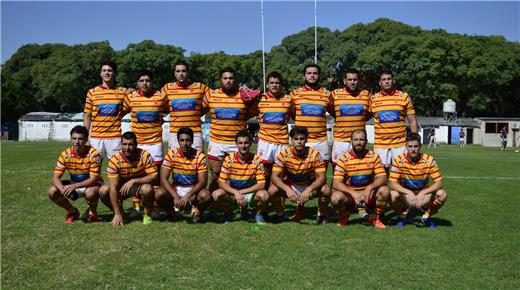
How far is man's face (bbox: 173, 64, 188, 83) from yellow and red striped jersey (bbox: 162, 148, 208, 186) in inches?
43.3

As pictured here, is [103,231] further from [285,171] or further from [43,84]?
[43,84]

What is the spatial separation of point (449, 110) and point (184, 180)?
40.1 m

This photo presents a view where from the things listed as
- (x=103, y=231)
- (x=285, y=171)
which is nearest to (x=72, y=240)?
(x=103, y=231)

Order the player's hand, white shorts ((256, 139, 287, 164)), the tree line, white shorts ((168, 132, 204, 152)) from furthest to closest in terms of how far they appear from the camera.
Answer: the tree line → white shorts ((168, 132, 204, 152)) → white shorts ((256, 139, 287, 164)) → the player's hand

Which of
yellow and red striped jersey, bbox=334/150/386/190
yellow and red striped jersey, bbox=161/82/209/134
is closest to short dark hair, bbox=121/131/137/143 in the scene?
yellow and red striped jersey, bbox=161/82/209/134

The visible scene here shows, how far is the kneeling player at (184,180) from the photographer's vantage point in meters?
6.23

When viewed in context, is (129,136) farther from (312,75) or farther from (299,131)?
(312,75)

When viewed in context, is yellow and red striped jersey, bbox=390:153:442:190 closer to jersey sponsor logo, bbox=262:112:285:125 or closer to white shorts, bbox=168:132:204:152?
jersey sponsor logo, bbox=262:112:285:125

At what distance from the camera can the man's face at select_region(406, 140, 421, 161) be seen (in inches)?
244

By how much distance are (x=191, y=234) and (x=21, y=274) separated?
6.36 ft

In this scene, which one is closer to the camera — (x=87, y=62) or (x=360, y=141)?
(x=360, y=141)

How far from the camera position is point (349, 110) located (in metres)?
6.72

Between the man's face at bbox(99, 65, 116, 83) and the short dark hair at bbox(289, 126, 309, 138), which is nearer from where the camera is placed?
the short dark hair at bbox(289, 126, 309, 138)

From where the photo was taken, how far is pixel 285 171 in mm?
6473
